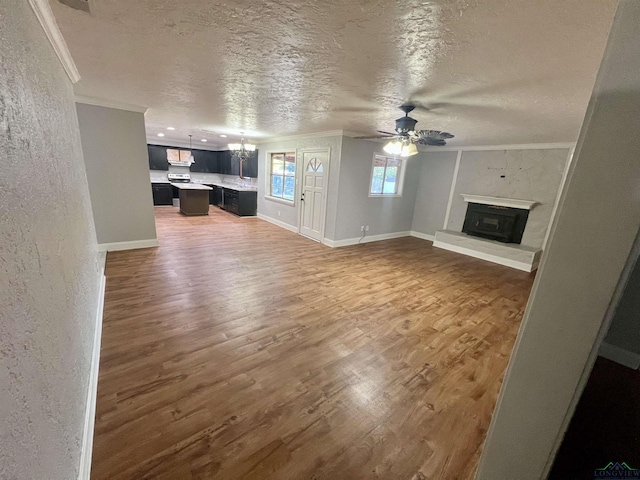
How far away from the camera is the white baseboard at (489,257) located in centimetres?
462

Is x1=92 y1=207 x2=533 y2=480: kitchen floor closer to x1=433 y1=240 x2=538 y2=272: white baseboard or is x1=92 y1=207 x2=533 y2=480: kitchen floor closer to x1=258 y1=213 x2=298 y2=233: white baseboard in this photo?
x1=433 y1=240 x2=538 y2=272: white baseboard

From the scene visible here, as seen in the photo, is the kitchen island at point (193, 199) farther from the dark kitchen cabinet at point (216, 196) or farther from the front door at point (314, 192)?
the front door at point (314, 192)

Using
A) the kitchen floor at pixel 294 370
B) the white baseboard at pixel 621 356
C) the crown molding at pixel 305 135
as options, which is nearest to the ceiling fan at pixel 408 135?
the kitchen floor at pixel 294 370

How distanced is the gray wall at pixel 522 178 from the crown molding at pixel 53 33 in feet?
20.9

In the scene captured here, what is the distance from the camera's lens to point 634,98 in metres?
0.54

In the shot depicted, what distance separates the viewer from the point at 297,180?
19.8 ft

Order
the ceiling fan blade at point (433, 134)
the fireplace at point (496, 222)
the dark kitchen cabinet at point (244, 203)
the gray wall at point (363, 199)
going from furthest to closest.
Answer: the dark kitchen cabinet at point (244, 203) < the gray wall at point (363, 199) < the fireplace at point (496, 222) < the ceiling fan blade at point (433, 134)

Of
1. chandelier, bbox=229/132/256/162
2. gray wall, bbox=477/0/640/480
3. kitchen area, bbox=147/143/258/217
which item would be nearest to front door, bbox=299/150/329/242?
chandelier, bbox=229/132/256/162

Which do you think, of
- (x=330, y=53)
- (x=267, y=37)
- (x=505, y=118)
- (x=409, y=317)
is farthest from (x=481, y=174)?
(x=267, y=37)

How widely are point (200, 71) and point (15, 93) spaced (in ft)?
5.12

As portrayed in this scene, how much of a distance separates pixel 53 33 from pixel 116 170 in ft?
8.99

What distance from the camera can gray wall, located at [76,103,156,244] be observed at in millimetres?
3666

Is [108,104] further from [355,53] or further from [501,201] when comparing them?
[501,201]

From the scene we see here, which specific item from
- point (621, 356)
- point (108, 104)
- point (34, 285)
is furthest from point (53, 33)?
point (621, 356)
